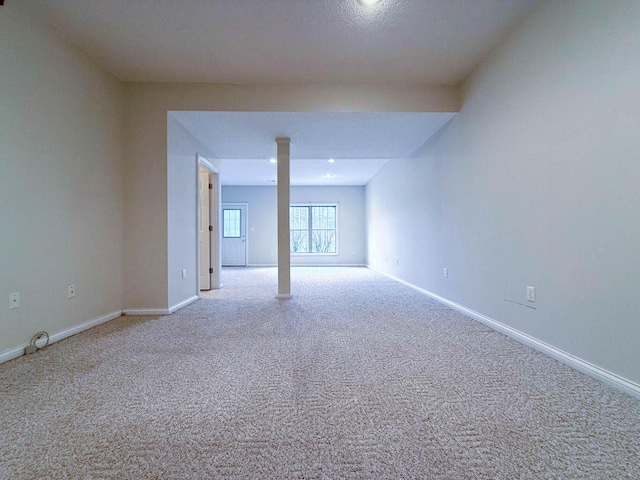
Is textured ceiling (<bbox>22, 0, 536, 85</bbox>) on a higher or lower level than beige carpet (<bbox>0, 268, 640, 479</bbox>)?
higher

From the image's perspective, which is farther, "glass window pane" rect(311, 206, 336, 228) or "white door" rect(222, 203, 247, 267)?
"glass window pane" rect(311, 206, 336, 228)

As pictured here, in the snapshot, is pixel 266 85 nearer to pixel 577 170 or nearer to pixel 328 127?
pixel 328 127

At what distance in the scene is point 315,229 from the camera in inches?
363

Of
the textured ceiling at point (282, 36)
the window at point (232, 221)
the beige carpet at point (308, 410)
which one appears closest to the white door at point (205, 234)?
the textured ceiling at point (282, 36)

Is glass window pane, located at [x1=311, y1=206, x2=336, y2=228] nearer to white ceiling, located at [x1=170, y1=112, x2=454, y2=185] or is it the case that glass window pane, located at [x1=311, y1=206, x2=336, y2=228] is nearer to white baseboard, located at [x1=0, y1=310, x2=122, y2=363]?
white ceiling, located at [x1=170, y1=112, x2=454, y2=185]

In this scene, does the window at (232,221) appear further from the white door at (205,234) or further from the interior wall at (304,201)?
the white door at (205,234)

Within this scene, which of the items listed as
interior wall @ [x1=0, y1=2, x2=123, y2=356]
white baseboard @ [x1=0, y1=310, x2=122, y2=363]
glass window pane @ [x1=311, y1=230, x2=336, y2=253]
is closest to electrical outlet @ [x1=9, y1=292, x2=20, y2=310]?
interior wall @ [x1=0, y1=2, x2=123, y2=356]

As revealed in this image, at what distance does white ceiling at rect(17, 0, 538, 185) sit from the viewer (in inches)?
84.1

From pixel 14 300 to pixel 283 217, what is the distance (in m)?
2.69

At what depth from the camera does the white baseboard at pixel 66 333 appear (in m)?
1.95

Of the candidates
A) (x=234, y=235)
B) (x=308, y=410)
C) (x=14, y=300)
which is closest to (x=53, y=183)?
(x=14, y=300)

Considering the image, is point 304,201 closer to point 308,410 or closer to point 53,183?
point 53,183

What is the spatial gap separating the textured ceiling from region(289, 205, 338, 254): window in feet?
20.1

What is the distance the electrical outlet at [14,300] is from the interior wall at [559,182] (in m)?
3.65
